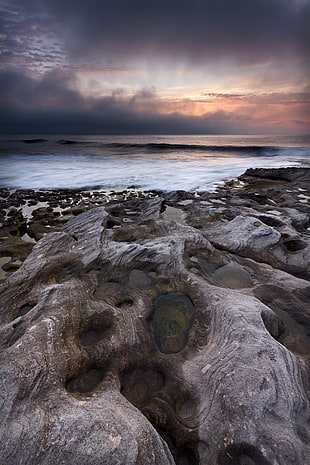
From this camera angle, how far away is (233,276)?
4.89m

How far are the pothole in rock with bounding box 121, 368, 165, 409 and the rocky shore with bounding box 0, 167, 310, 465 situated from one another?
0.01 metres

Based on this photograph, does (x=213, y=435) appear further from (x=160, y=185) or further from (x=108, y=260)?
(x=160, y=185)

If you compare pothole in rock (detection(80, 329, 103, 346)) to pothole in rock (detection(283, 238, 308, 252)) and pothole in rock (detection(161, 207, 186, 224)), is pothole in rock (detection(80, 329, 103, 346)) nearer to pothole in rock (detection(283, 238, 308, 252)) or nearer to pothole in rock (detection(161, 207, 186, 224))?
pothole in rock (detection(283, 238, 308, 252))

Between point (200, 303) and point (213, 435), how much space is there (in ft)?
5.92

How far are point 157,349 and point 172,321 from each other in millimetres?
568

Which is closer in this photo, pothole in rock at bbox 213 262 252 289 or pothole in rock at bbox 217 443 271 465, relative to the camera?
pothole in rock at bbox 217 443 271 465

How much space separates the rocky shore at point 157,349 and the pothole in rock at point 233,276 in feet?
0.13

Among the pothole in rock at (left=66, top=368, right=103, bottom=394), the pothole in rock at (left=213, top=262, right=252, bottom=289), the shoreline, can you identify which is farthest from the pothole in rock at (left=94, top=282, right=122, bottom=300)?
the shoreline

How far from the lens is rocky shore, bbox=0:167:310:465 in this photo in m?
2.11

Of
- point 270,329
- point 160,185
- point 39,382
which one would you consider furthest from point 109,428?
point 160,185

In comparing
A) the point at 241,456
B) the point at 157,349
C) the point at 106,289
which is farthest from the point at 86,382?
the point at 106,289

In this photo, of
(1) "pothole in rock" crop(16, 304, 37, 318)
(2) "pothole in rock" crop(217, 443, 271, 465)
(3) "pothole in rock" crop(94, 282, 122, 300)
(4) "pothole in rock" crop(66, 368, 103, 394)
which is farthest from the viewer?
(3) "pothole in rock" crop(94, 282, 122, 300)

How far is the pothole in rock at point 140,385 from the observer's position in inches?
107

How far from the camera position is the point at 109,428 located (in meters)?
2.08
